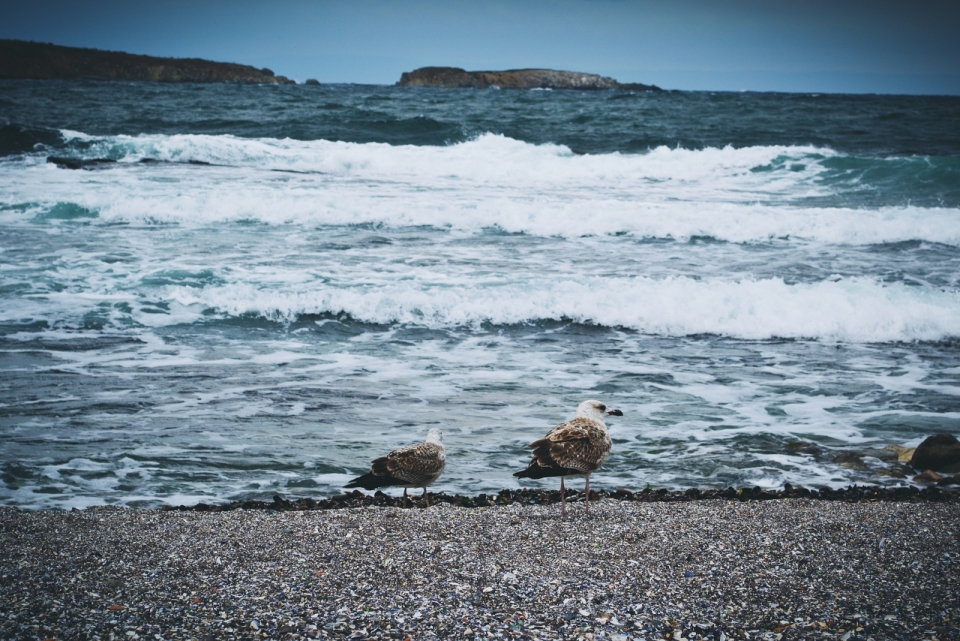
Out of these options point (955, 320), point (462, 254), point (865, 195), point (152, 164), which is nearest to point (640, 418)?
point (955, 320)

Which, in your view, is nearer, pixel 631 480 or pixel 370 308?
pixel 631 480

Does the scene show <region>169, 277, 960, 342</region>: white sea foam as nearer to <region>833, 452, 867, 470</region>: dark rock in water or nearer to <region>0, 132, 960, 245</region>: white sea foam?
<region>833, 452, 867, 470</region>: dark rock in water

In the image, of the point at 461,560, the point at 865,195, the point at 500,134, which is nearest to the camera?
the point at 461,560

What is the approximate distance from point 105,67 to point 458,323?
337 feet

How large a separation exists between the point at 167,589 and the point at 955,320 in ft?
34.6

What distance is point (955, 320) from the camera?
34.1 feet

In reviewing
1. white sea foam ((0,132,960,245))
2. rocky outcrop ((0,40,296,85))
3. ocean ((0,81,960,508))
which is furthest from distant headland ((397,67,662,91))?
ocean ((0,81,960,508))

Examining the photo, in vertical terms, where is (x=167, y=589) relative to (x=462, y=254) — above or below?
below

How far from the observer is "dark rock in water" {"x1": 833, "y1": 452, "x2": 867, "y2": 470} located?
249 inches

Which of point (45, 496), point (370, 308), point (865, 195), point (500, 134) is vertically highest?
point (500, 134)

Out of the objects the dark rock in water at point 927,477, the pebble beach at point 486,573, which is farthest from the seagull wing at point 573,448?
the dark rock in water at point 927,477

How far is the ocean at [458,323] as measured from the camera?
6449 mm

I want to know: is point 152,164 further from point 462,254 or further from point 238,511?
point 238,511

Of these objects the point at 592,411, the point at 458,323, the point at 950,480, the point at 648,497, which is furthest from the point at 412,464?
the point at 458,323
